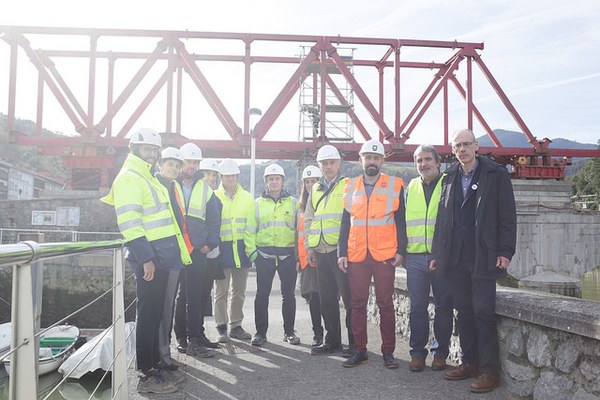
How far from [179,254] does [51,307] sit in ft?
38.1

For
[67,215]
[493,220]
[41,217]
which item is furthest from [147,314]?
[41,217]

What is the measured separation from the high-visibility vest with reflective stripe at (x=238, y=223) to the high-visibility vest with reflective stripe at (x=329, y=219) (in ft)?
2.75

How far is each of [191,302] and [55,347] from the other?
2897 mm

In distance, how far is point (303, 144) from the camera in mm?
15891

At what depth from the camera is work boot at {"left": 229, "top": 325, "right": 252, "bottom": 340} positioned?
461cm

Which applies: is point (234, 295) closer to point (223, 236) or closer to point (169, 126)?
point (223, 236)

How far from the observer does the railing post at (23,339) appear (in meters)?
1.29

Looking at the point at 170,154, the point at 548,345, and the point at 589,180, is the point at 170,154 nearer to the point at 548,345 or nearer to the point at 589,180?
the point at 548,345

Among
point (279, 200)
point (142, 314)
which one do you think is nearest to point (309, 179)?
point (279, 200)

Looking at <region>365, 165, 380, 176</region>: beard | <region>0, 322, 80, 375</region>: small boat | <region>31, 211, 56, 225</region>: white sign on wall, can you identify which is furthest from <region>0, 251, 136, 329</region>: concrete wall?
<region>365, 165, 380, 176</region>: beard

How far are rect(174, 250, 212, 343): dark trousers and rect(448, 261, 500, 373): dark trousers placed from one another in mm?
2177

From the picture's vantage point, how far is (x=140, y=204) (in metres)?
2.96

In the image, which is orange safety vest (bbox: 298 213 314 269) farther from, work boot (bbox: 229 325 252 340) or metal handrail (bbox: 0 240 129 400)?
metal handrail (bbox: 0 240 129 400)

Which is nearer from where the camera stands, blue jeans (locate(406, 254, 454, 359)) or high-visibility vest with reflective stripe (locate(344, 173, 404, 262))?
Answer: blue jeans (locate(406, 254, 454, 359))
